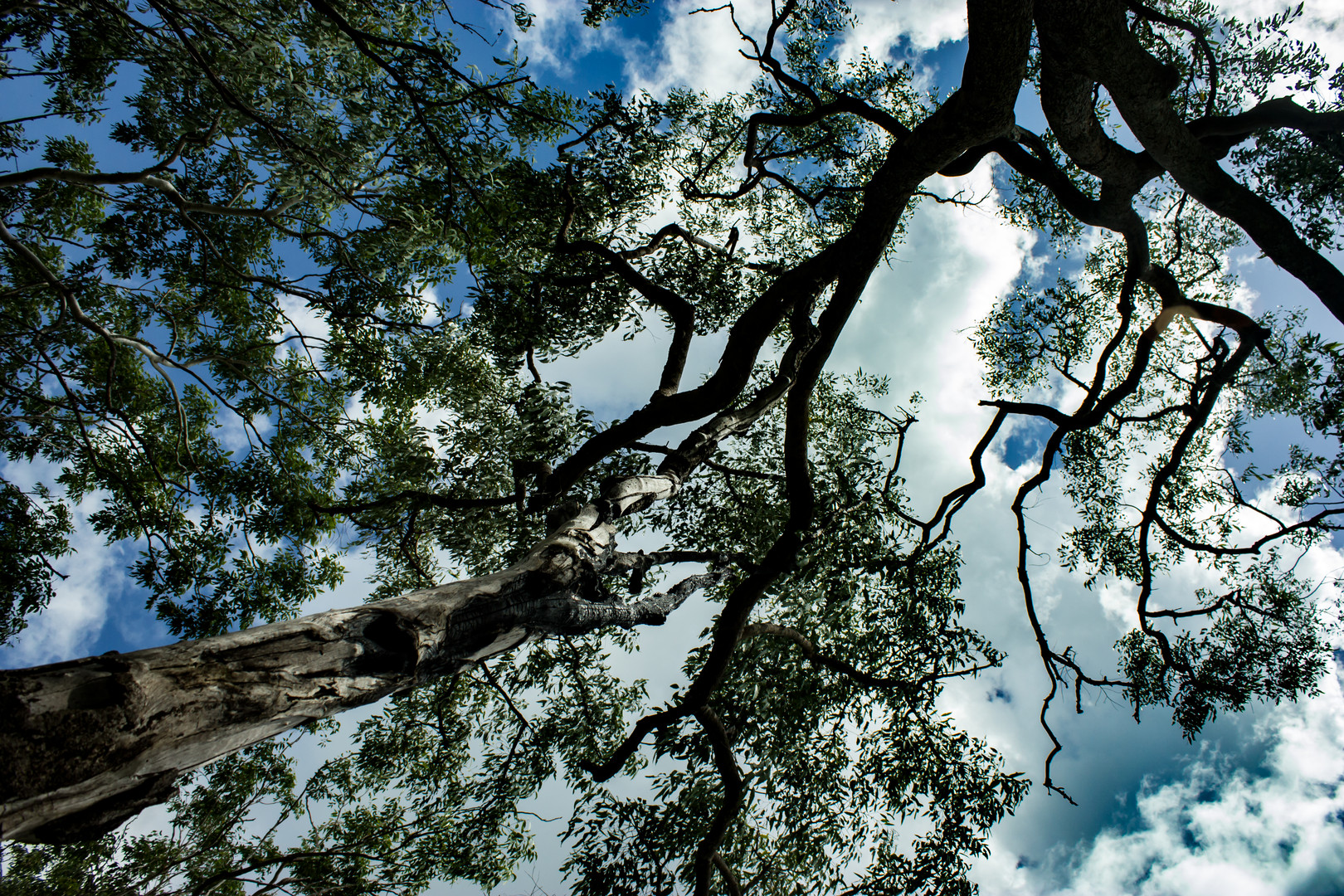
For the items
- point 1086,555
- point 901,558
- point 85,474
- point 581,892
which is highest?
point 85,474

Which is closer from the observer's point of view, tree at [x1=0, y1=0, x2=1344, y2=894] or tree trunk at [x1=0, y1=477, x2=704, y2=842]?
tree trunk at [x1=0, y1=477, x2=704, y2=842]

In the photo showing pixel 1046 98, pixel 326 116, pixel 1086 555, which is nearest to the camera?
pixel 1046 98

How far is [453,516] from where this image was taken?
8.12 metres

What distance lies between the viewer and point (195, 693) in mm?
2070

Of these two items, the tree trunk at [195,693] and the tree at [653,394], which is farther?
the tree at [653,394]

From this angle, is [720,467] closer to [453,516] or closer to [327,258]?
[453,516]

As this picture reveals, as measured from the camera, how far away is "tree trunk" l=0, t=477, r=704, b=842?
5.68ft

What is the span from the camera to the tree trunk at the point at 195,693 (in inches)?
68.1

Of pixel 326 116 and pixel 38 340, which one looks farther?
pixel 38 340

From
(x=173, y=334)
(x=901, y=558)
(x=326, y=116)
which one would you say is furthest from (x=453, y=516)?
(x=901, y=558)

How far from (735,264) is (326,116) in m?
6.16

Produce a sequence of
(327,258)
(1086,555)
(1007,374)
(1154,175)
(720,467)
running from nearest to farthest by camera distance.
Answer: (1154,175), (327,258), (720,467), (1086,555), (1007,374)

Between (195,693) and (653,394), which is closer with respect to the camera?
(195,693)

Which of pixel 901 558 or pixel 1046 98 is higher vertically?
pixel 1046 98
